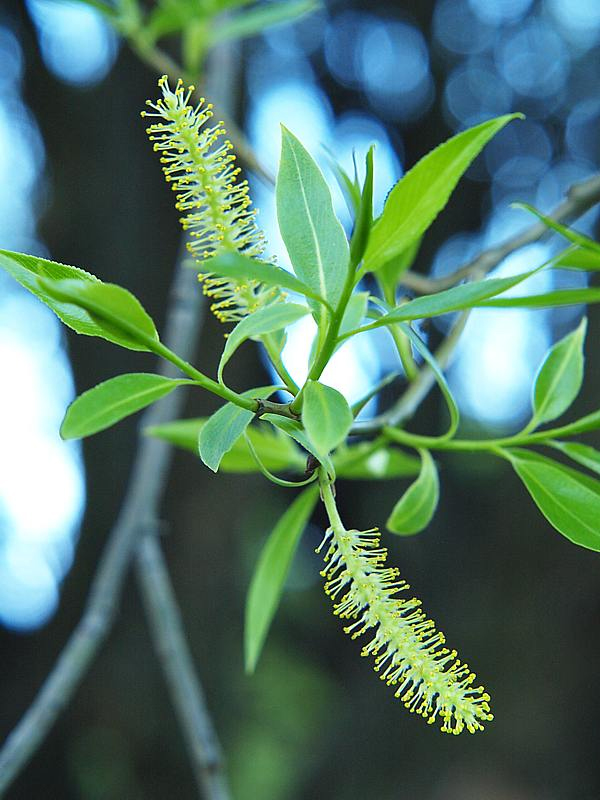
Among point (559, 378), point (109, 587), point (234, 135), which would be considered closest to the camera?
point (559, 378)

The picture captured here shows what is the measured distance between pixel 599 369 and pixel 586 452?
54.2 inches

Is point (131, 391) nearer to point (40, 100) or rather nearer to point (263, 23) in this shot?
point (263, 23)

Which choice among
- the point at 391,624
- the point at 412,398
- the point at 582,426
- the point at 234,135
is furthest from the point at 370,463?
the point at 234,135

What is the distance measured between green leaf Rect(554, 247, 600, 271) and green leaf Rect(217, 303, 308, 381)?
0.16m

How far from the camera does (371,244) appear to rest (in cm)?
38

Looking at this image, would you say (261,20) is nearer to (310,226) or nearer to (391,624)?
(310,226)

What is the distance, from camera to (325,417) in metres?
0.34

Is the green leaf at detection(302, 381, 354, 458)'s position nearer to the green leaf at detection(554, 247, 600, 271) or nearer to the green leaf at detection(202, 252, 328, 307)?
the green leaf at detection(202, 252, 328, 307)

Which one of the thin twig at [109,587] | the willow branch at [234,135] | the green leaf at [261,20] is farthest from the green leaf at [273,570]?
the green leaf at [261,20]

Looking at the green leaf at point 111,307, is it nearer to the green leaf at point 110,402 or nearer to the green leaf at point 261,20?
the green leaf at point 110,402

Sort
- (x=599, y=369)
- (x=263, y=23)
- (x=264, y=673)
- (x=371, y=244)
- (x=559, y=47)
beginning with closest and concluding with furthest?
1. (x=371, y=244)
2. (x=263, y=23)
3. (x=599, y=369)
4. (x=264, y=673)
5. (x=559, y=47)

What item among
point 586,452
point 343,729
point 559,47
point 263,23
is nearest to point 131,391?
point 586,452

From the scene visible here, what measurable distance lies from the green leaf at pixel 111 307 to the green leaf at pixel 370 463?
0.88ft

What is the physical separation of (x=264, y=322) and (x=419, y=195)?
98 millimetres
